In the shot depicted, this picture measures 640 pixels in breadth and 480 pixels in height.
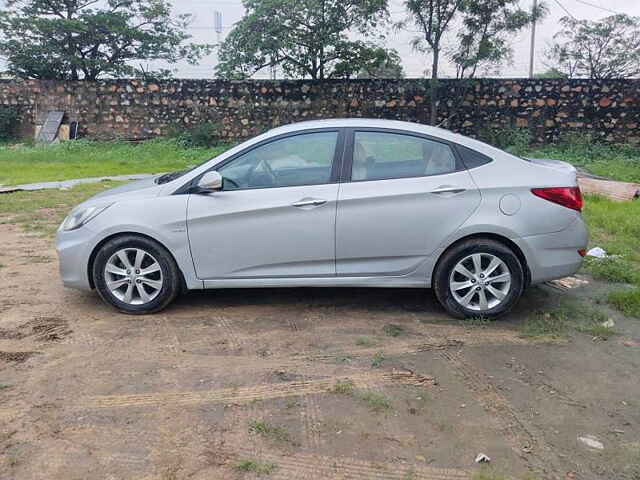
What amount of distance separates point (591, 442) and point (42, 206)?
29.0 ft

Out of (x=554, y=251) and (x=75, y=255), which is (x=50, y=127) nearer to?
(x=75, y=255)

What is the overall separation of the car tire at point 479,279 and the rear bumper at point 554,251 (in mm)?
110

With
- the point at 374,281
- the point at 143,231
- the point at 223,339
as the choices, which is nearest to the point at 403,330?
the point at 374,281

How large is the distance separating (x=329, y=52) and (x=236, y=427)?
16.3 metres

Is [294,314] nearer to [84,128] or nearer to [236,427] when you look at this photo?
[236,427]

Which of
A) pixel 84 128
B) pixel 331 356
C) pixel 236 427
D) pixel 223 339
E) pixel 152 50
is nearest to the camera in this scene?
pixel 236 427

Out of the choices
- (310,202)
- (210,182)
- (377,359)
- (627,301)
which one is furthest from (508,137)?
(377,359)

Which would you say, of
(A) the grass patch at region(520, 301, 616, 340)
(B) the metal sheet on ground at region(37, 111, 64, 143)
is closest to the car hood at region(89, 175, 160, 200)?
(A) the grass patch at region(520, 301, 616, 340)

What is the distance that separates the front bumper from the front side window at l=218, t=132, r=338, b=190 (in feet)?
4.05

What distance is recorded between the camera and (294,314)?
4.69 m

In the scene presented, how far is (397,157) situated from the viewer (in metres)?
4.62

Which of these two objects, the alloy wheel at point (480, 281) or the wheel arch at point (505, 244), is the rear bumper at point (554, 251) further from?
the alloy wheel at point (480, 281)

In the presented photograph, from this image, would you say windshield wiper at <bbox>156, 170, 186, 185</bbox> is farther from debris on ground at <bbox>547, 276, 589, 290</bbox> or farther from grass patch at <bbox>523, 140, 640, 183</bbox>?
grass patch at <bbox>523, 140, 640, 183</bbox>

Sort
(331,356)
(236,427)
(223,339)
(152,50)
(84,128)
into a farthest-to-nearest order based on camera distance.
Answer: (152,50)
(84,128)
(223,339)
(331,356)
(236,427)
